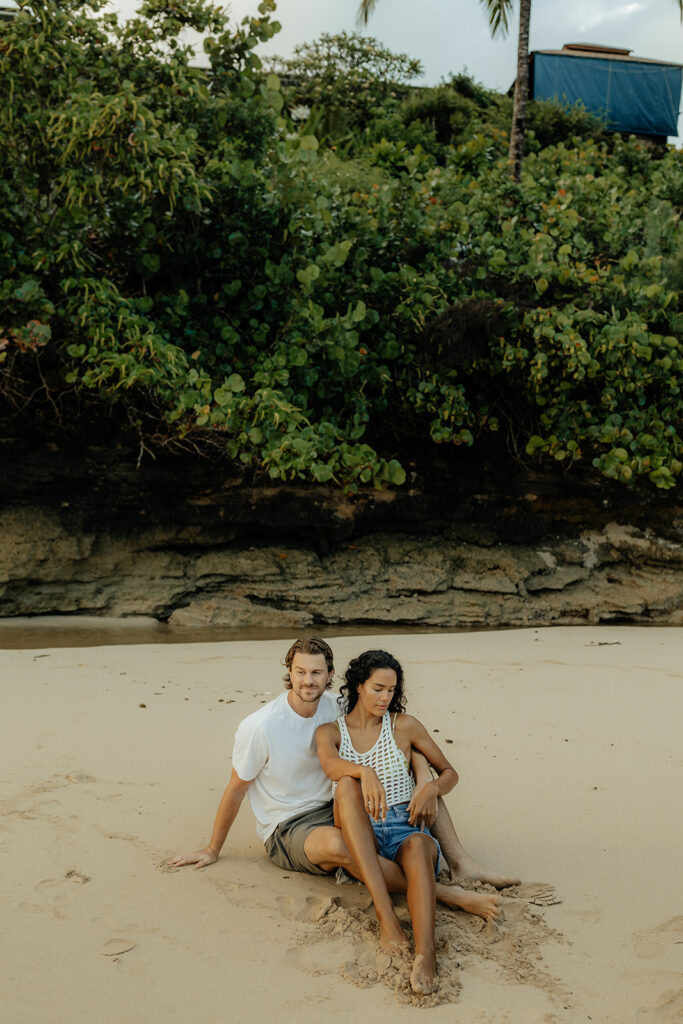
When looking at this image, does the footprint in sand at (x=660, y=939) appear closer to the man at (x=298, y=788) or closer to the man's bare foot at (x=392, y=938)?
the man at (x=298, y=788)

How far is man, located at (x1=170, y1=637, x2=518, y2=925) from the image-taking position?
3.20m

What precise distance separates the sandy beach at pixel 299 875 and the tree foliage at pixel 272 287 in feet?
10.7

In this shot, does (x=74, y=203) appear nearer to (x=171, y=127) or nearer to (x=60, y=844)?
(x=171, y=127)

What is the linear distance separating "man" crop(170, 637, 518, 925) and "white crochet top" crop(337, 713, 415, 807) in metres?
0.06

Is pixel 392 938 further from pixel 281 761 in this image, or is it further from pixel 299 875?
pixel 281 761

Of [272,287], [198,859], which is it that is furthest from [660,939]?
[272,287]

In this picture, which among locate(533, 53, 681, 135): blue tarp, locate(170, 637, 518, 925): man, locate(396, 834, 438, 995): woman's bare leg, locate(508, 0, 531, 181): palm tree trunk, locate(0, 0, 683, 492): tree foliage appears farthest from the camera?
locate(533, 53, 681, 135): blue tarp

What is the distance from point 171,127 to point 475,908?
283 inches

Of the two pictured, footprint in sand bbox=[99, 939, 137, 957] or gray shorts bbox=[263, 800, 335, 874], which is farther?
gray shorts bbox=[263, 800, 335, 874]

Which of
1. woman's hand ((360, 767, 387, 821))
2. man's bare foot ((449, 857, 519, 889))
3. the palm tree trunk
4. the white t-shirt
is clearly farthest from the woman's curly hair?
the palm tree trunk

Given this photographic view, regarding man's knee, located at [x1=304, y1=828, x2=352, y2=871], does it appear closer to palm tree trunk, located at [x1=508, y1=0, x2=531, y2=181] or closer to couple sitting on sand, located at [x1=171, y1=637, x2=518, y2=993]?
couple sitting on sand, located at [x1=171, y1=637, x2=518, y2=993]

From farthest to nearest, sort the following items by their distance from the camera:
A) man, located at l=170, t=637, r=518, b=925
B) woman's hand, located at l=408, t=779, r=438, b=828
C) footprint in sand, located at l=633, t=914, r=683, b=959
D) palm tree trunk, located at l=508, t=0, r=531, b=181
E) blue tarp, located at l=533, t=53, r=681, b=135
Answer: blue tarp, located at l=533, t=53, r=681, b=135
palm tree trunk, located at l=508, t=0, r=531, b=181
man, located at l=170, t=637, r=518, b=925
woman's hand, located at l=408, t=779, r=438, b=828
footprint in sand, located at l=633, t=914, r=683, b=959

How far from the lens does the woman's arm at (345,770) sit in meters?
3.01

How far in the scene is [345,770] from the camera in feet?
10.2
